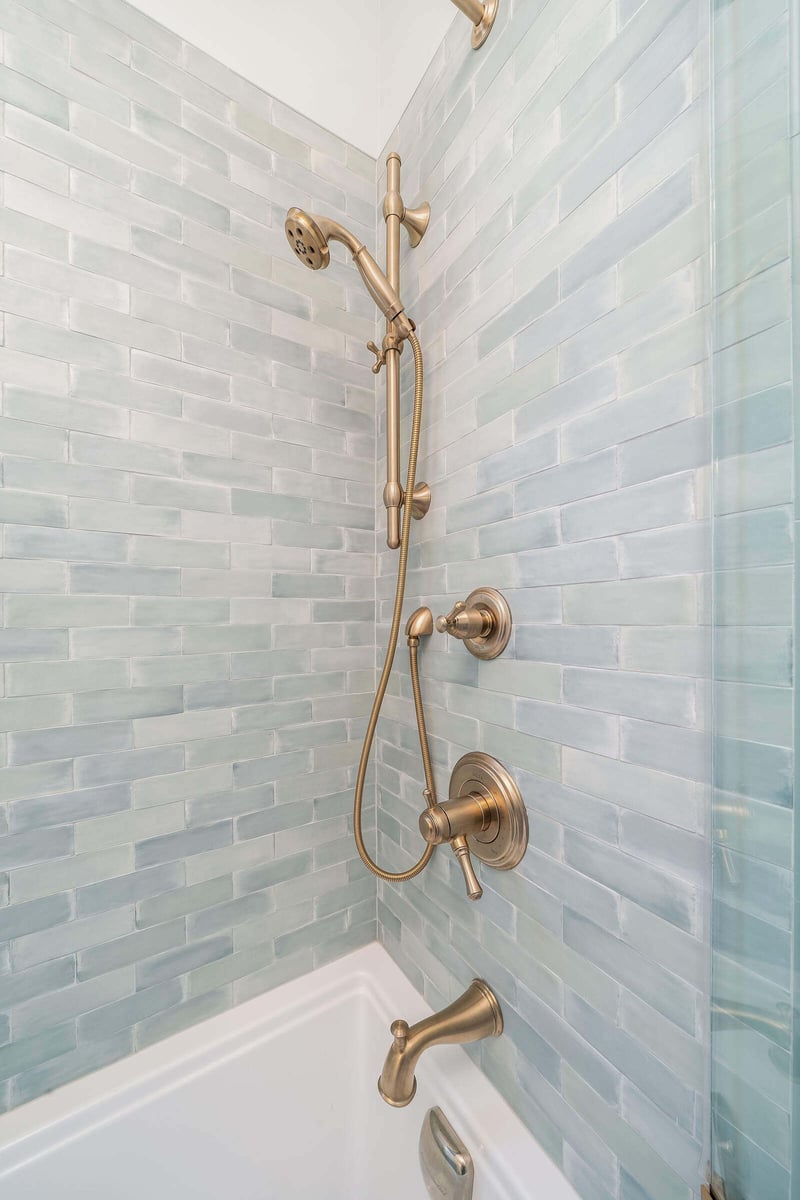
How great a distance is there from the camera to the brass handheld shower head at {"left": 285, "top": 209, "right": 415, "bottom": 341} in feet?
2.97

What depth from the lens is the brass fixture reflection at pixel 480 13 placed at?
84cm

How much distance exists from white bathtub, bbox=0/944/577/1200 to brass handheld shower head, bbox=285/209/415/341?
132 centimetres

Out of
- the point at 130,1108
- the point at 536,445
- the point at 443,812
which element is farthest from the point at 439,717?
the point at 130,1108

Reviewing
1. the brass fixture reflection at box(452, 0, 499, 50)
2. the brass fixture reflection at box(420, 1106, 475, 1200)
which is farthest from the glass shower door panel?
the brass fixture reflection at box(452, 0, 499, 50)

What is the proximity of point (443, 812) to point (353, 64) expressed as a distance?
1614mm

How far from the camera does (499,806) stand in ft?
2.68

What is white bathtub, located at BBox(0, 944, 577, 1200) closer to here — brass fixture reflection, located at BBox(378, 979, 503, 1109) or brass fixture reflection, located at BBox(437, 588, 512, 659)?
brass fixture reflection, located at BBox(378, 979, 503, 1109)

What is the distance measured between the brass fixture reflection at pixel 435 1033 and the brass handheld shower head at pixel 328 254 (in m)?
1.16

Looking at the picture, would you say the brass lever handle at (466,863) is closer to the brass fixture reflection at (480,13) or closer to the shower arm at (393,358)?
the shower arm at (393,358)

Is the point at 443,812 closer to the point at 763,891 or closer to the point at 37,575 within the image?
the point at 763,891

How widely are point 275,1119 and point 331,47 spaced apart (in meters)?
2.22

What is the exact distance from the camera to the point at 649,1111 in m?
0.60

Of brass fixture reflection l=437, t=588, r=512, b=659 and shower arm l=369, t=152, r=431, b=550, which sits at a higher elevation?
shower arm l=369, t=152, r=431, b=550

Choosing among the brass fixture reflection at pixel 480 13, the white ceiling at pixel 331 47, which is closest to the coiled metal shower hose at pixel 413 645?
the brass fixture reflection at pixel 480 13
